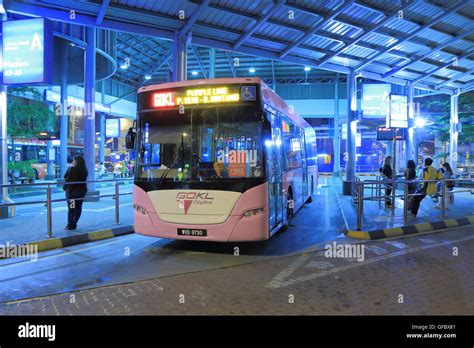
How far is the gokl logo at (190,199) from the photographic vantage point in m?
→ 7.23

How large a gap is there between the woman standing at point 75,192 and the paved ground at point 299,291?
4445 mm

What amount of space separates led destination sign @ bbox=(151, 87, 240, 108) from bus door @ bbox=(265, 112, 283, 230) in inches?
34.8

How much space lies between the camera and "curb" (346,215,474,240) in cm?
926

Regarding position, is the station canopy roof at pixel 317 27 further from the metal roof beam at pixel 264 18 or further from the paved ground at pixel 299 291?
the paved ground at pixel 299 291

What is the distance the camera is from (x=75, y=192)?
9727 millimetres

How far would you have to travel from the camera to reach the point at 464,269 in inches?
261

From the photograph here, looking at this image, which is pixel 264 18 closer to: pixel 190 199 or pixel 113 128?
pixel 190 199

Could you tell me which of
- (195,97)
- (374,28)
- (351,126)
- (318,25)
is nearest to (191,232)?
(195,97)

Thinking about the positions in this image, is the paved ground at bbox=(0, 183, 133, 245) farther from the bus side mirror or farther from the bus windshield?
the bus windshield

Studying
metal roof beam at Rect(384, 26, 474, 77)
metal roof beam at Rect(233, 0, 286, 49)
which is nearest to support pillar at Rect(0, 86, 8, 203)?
metal roof beam at Rect(233, 0, 286, 49)

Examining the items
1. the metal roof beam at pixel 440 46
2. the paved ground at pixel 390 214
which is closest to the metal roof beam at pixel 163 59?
the metal roof beam at pixel 440 46

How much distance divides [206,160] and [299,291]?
2.97 m

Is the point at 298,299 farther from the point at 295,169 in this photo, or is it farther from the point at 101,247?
the point at 295,169

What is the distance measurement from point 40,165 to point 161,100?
2489cm
